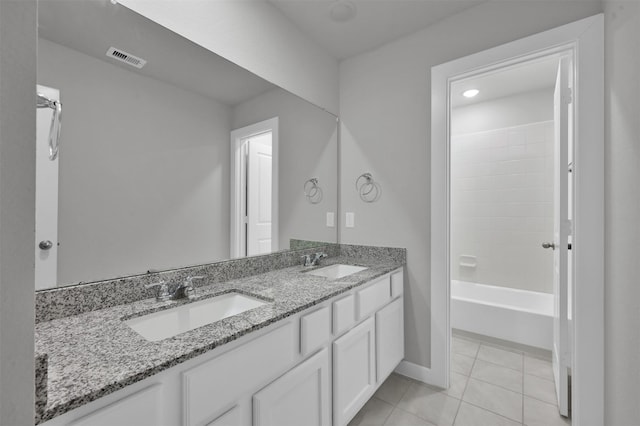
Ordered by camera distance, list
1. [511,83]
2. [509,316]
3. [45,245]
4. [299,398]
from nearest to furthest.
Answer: [45,245], [299,398], [509,316], [511,83]

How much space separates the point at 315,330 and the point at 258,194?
0.93 m

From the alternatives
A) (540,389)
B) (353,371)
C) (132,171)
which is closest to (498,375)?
(540,389)

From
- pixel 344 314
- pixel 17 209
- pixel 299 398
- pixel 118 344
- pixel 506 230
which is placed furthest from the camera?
pixel 506 230

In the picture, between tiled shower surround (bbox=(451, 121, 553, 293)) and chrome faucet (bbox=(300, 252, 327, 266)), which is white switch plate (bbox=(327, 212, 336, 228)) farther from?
tiled shower surround (bbox=(451, 121, 553, 293))

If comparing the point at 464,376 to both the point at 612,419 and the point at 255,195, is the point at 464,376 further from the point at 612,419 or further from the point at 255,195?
the point at 255,195

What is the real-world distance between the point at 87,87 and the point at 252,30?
0.96 m

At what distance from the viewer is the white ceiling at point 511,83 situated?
101 inches

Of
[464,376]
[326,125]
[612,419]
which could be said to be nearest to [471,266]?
[464,376]

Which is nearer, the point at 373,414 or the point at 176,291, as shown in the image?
the point at 176,291

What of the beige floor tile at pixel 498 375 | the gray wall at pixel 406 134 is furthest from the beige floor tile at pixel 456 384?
the gray wall at pixel 406 134

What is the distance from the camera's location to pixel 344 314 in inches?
56.7

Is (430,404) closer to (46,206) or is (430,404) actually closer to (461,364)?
(461,364)

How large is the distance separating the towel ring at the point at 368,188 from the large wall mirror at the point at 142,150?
71 centimetres

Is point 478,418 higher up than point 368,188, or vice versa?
point 368,188
